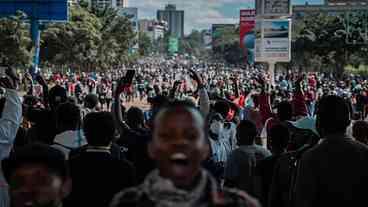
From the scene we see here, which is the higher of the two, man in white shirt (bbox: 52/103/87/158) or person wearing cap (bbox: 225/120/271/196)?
man in white shirt (bbox: 52/103/87/158)

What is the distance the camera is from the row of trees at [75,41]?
43750 millimetres

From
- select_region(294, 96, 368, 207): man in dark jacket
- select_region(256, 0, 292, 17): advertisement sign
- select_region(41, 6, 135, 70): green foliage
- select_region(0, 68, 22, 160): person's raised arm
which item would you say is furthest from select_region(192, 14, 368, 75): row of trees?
select_region(294, 96, 368, 207): man in dark jacket

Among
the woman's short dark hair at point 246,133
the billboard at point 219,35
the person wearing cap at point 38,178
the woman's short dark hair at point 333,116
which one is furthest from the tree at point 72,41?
the billboard at point 219,35

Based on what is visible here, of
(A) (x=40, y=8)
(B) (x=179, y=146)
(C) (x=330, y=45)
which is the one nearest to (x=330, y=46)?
(C) (x=330, y=45)

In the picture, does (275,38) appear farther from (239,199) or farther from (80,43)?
(239,199)

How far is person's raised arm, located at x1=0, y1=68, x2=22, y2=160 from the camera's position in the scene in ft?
14.8

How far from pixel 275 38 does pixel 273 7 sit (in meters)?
1.39

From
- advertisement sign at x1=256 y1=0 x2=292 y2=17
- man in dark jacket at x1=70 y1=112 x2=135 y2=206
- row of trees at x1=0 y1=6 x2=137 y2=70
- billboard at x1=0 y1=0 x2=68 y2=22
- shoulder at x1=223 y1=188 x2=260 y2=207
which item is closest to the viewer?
shoulder at x1=223 y1=188 x2=260 y2=207

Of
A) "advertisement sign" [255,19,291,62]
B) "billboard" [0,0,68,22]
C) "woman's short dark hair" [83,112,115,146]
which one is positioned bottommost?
"woman's short dark hair" [83,112,115,146]

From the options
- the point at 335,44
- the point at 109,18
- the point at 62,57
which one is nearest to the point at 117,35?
the point at 109,18

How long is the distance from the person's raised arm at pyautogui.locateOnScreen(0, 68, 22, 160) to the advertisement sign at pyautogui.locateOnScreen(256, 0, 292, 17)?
26.6m

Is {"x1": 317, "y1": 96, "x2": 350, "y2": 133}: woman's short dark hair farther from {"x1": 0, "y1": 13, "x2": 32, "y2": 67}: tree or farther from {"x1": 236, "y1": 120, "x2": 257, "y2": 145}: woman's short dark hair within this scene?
{"x1": 0, "y1": 13, "x2": 32, "y2": 67}: tree

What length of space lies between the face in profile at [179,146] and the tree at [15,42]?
135 feet

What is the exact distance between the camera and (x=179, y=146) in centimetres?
222
